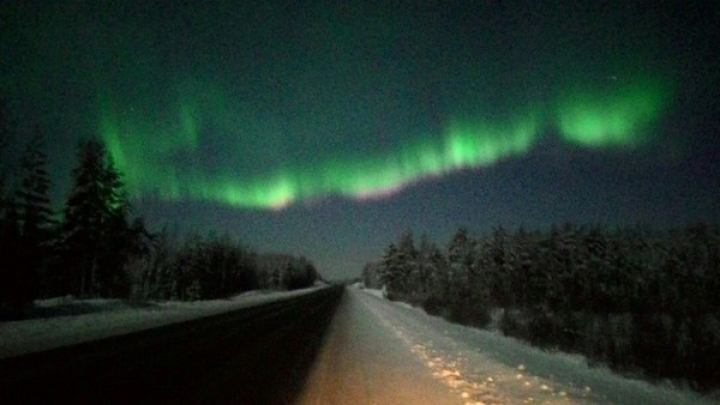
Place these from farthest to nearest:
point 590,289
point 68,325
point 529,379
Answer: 1. point 590,289
2. point 68,325
3. point 529,379

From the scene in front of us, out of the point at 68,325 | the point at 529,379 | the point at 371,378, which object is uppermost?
the point at 68,325

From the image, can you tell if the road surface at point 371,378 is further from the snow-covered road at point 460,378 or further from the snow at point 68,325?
the snow at point 68,325

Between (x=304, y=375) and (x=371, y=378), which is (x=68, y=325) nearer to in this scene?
(x=304, y=375)

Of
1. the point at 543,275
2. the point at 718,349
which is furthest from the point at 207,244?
the point at 718,349

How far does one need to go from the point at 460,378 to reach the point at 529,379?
5.44ft

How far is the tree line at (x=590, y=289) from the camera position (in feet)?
50.2

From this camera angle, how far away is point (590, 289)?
177ft

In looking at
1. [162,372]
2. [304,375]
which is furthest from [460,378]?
[162,372]

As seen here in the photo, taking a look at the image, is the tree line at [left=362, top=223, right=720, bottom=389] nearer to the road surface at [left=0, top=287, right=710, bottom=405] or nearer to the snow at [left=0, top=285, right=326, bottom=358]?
the road surface at [left=0, top=287, right=710, bottom=405]

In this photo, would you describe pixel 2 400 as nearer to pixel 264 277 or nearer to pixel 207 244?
pixel 207 244

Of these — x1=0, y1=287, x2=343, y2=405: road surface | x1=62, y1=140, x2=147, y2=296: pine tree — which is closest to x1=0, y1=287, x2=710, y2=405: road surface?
x1=0, y1=287, x2=343, y2=405: road surface

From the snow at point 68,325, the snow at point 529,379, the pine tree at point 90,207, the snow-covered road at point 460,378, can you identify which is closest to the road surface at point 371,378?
the snow-covered road at point 460,378

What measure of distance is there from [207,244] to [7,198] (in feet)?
191

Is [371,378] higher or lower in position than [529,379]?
higher
